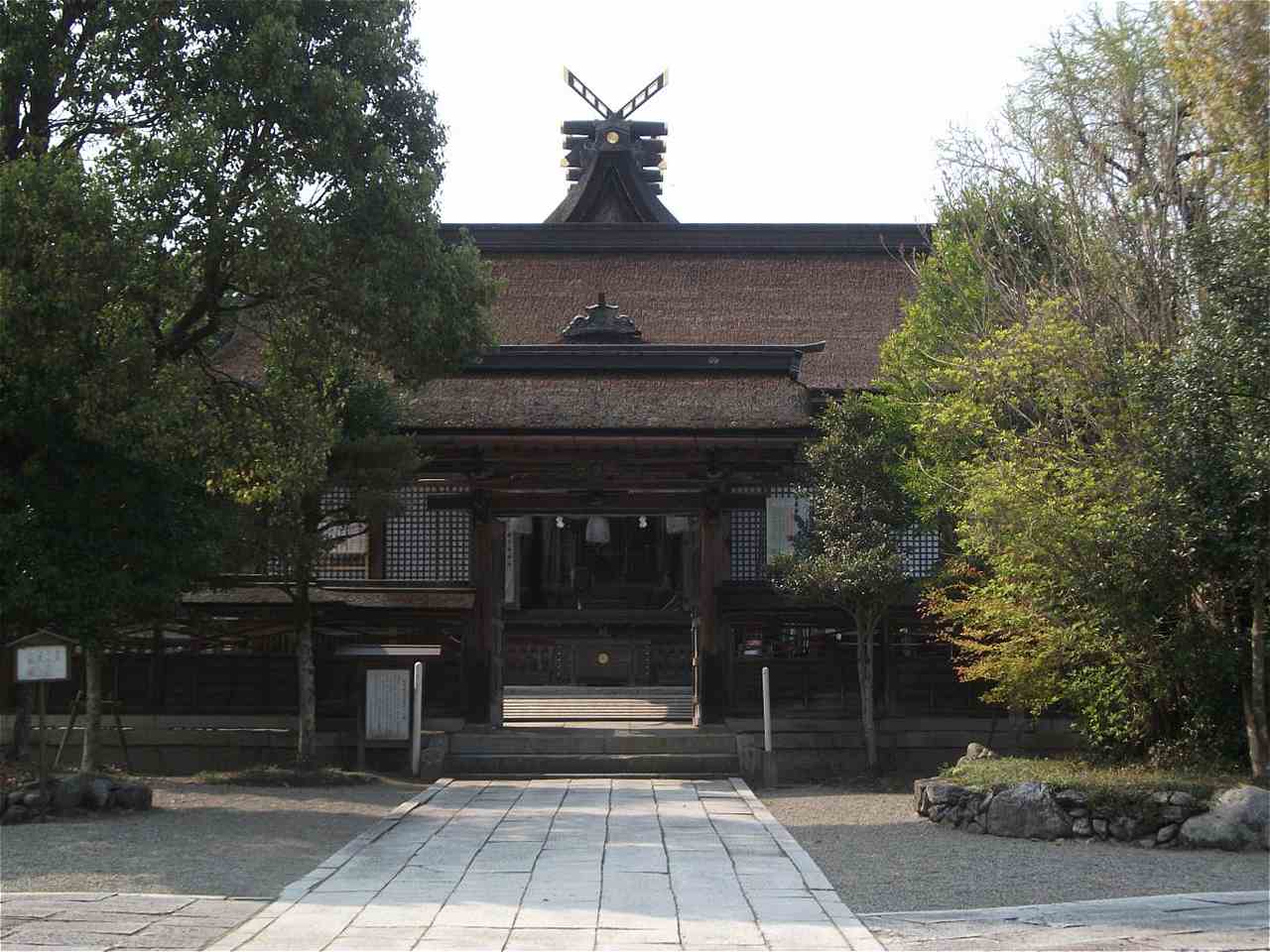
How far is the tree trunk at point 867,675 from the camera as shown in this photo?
55.8ft

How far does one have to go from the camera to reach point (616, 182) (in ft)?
99.2

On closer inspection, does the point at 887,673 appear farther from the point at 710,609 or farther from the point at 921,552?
the point at 710,609

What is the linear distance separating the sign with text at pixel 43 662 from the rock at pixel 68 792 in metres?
1.01

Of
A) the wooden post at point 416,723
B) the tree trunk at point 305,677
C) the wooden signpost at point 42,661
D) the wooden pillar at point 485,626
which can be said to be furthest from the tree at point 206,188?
the wooden pillar at point 485,626

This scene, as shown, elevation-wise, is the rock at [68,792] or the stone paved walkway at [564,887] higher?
the rock at [68,792]

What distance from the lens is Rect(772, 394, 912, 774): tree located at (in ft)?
52.9

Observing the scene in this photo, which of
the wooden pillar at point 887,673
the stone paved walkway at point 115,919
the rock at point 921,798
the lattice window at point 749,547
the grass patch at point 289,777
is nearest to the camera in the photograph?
the stone paved walkway at point 115,919

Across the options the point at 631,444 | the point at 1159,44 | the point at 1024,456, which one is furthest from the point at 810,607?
the point at 1159,44

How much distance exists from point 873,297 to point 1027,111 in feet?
27.7

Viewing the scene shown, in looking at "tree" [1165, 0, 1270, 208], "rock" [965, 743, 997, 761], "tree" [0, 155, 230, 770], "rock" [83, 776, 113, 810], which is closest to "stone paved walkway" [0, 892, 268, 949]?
"rock" [83, 776, 113, 810]

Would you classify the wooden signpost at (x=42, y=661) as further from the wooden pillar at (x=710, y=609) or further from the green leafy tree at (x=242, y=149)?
the wooden pillar at (x=710, y=609)

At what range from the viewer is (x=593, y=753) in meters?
17.4

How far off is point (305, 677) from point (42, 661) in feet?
15.3

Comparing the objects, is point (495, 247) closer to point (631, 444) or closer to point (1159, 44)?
point (631, 444)
